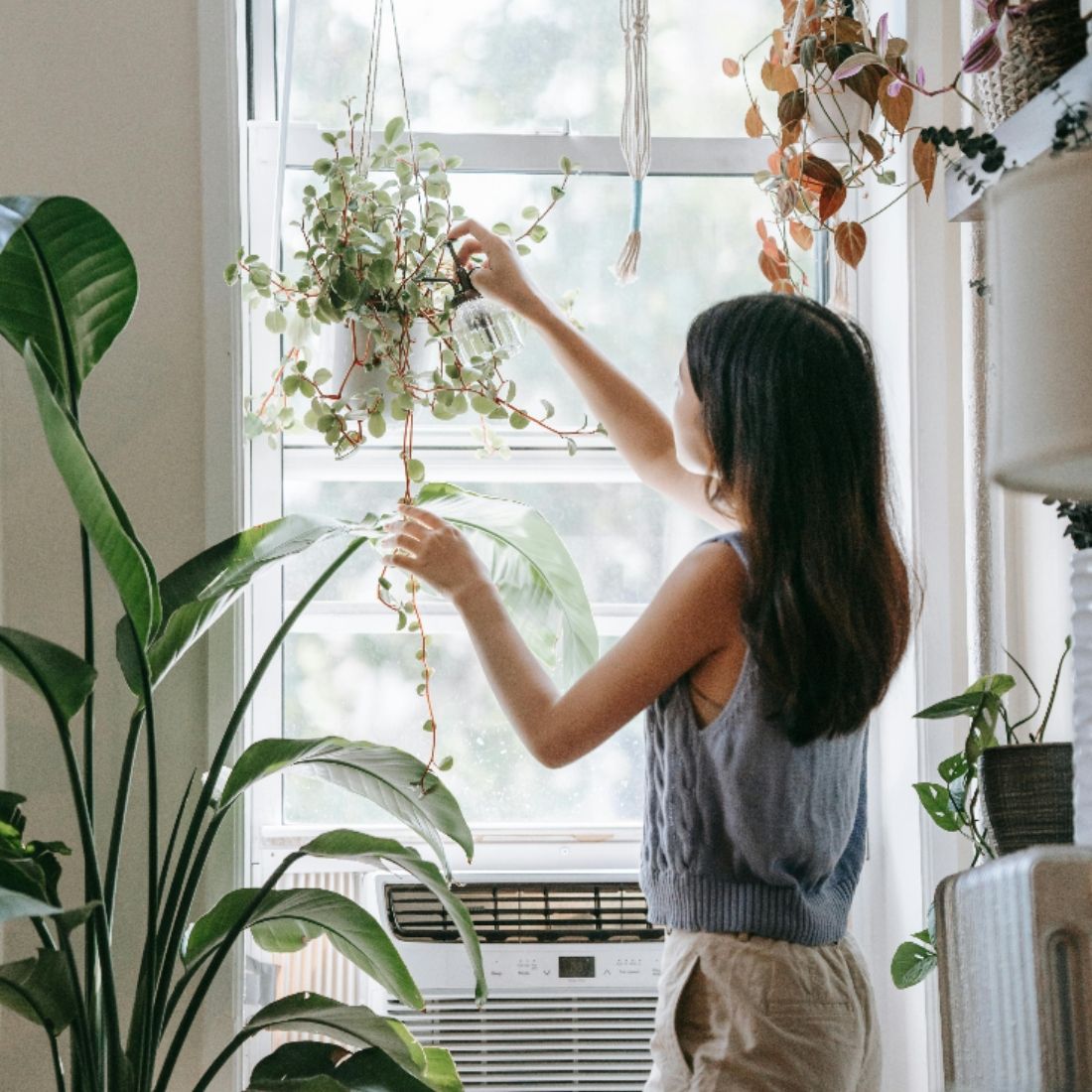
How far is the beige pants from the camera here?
1396mm

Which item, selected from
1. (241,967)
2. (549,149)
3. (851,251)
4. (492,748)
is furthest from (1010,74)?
(241,967)

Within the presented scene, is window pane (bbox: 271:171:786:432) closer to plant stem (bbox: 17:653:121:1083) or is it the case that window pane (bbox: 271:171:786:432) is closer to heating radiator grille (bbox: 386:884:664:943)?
heating radiator grille (bbox: 386:884:664:943)

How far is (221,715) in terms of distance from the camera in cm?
182

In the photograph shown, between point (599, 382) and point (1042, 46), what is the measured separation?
682 millimetres

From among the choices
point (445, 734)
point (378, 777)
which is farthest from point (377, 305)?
point (445, 734)

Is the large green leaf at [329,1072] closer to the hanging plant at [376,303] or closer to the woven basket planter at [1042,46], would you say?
the hanging plant at [376,303]

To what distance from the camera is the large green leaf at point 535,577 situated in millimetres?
1680

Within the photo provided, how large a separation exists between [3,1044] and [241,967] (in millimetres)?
314

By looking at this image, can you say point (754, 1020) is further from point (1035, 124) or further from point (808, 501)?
point (1035, 124)

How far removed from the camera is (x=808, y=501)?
57.7 inches

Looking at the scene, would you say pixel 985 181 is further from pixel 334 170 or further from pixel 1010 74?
pixel 334 170

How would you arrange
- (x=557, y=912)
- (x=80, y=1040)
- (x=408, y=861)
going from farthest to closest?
(x=557, y=912), (x=408, y=861), (x=80, y=1040)

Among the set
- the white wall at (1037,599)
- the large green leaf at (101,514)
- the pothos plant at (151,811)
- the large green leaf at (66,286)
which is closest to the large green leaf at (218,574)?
the pothos plant at (151,811)

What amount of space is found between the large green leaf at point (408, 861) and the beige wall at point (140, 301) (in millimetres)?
404
